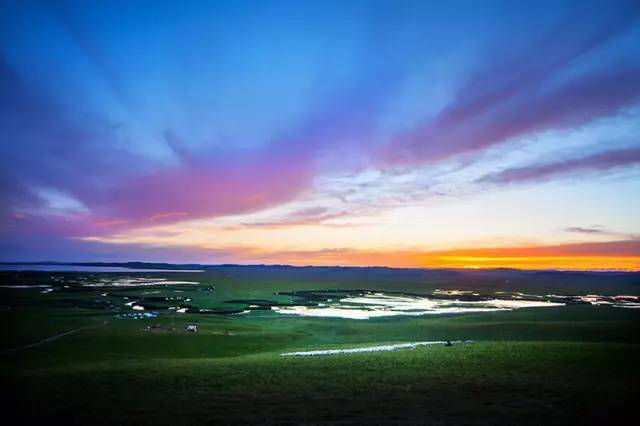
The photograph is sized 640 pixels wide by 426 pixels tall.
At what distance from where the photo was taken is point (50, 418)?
20.9 m

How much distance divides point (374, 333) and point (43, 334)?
Answer: 4427 cm

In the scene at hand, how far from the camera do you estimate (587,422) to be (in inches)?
760

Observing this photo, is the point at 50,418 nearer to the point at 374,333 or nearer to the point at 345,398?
the point at 345,398

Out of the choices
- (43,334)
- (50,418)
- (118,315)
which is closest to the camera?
(50,418)

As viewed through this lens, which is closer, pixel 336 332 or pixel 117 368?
pixel 117 368

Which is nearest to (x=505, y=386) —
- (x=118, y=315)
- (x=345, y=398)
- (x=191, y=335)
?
(x=345, y=398)

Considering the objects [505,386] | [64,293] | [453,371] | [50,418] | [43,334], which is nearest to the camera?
[50,418]

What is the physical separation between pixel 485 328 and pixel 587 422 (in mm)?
43373

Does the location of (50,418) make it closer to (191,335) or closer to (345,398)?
(345,398)

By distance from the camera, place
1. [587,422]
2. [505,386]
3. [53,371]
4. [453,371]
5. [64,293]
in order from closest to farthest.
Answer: [587,422] → [505,386] → [453,371] → [53,371] → [64,293]

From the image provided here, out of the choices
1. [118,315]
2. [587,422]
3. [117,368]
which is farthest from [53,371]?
[118,315]

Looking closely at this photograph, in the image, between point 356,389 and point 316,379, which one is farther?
point 316,379

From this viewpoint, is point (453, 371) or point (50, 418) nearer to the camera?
point (50, 418)

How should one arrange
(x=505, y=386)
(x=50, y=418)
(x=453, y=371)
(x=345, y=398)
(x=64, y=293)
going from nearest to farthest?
(x=50, y=418)
(x=345, y=398)
(x=505, y=386)
(x=453, y=371)
(x=64, y=293)
